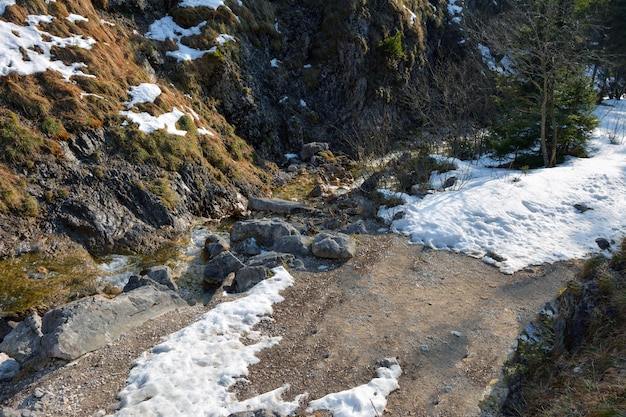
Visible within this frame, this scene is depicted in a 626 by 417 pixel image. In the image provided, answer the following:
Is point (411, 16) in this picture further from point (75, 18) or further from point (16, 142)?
point (16, 142)

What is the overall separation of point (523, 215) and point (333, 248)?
6.41 metres

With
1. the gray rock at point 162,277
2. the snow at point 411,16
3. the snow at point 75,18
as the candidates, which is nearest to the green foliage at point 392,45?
the snow at point 411,16

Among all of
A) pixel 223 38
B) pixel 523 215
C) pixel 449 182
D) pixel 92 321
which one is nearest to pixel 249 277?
pixel 92 321

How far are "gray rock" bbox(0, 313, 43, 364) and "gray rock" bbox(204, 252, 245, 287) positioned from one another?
4.25m

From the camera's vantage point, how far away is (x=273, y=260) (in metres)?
11.1

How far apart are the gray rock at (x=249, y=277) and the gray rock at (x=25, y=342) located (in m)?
3.98

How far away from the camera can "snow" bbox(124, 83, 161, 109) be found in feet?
59.4

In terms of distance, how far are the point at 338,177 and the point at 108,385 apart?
17652mm

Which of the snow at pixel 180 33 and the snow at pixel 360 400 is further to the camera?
the snow at pixel 180 33

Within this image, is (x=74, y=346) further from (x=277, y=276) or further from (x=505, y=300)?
(x=505, y=300)

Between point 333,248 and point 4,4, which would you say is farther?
point 4,4

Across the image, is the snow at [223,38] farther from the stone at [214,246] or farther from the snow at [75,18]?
the stone at [214,246]

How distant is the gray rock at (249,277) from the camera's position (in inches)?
403

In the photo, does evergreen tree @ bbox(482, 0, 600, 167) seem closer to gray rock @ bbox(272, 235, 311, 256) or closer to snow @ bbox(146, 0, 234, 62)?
gray rock @ bbox(272, 235, 311, 256)
